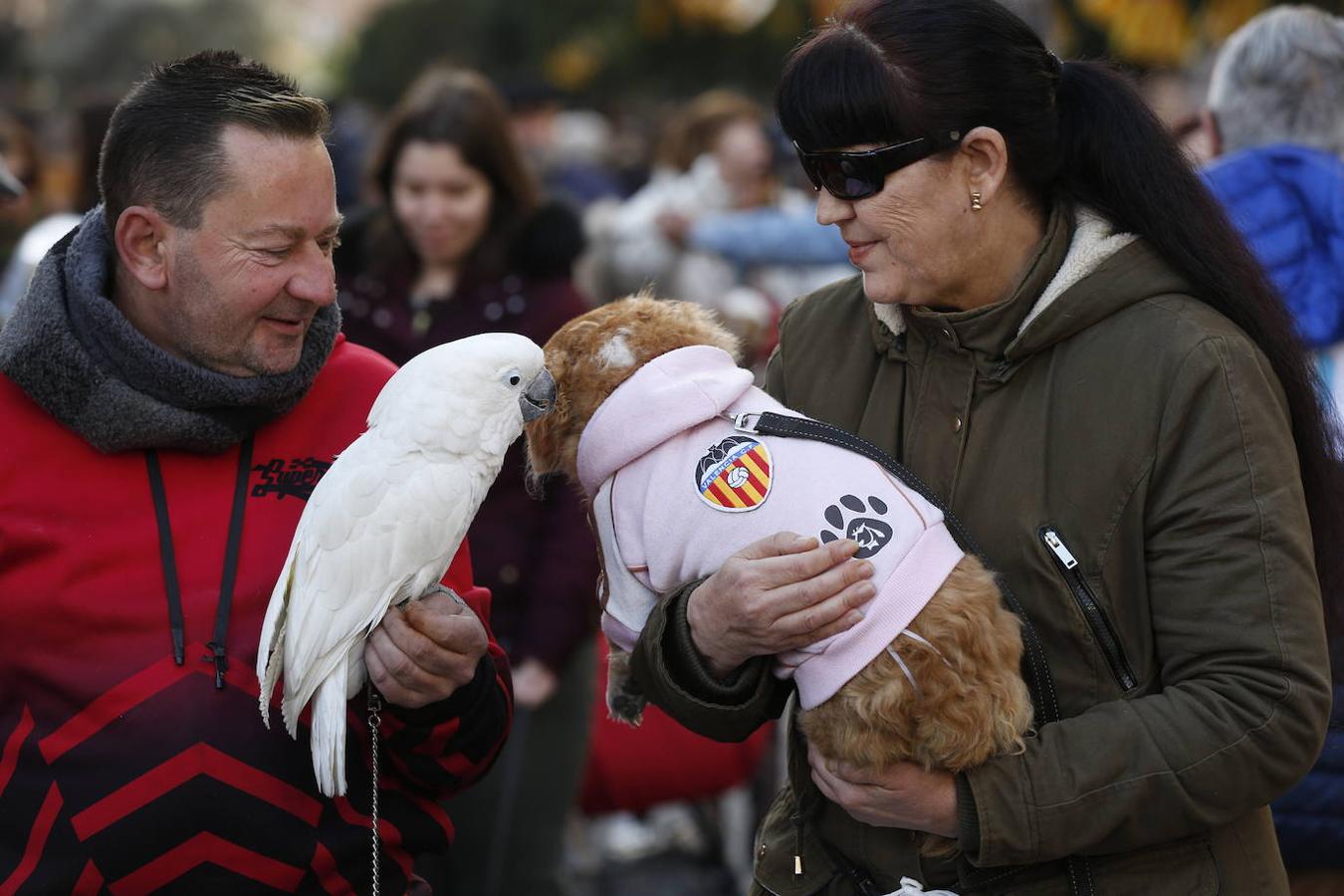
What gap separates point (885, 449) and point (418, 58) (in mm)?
28528

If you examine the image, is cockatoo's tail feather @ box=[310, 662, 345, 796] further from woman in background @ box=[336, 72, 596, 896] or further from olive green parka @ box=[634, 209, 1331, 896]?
woman in background @ box=[336, 72, 596, 896]

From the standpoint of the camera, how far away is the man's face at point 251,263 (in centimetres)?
257

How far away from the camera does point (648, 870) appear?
21.5 ft

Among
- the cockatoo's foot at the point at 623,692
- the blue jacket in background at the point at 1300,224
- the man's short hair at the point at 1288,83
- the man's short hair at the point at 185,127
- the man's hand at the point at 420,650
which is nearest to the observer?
the man's hand at the point at 420,650

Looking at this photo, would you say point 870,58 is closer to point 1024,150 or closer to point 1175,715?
point 1024,150

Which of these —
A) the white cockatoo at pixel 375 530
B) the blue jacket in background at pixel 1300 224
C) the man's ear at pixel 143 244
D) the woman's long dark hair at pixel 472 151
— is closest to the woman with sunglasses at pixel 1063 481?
the white cockatoo at pixel 375 530

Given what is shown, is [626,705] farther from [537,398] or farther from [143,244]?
[143,244]

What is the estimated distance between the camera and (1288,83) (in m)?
3.89

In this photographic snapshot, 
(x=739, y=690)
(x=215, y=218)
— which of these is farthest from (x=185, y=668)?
(x=739, y=690)

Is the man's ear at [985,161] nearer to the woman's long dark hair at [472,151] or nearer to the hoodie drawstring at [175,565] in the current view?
the hoodie drawstring at [175,565]

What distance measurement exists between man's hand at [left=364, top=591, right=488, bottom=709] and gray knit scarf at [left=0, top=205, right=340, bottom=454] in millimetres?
480

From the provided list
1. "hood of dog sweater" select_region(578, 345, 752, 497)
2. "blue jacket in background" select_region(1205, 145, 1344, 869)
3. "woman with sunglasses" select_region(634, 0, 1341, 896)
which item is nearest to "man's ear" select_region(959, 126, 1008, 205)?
"woman with sunglasses" select_region(634, 0, 1341, 896)

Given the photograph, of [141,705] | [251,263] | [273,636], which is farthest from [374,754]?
[251,263]

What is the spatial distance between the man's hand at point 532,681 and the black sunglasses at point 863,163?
7.66 feet
